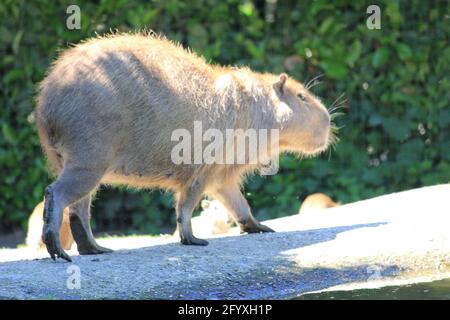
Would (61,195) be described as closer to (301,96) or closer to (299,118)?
(299,118)

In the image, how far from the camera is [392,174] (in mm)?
10234

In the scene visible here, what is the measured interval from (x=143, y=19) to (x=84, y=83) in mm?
3564

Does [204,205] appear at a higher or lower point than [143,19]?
lower

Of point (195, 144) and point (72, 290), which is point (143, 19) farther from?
point (72, 290)

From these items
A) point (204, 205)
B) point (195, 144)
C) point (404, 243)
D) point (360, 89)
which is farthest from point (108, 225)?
point (404, 243)

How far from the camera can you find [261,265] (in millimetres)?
6180

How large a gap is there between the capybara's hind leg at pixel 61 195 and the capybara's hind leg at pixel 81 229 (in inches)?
14.1

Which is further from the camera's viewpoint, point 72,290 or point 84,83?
point 84,83

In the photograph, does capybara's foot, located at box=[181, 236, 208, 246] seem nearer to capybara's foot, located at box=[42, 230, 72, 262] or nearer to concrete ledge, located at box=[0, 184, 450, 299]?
concrete ledge, located at box=[0, 184, 450, 299]

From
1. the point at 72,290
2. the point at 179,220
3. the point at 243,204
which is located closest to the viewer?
the point at 72,290

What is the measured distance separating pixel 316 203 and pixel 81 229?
2.92 meters

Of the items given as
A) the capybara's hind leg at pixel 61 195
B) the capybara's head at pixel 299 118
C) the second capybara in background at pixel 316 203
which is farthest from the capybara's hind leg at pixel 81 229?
the second capybara in background at pixel 316 203

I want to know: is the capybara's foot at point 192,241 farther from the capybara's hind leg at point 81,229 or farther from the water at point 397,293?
the water at point 397,293

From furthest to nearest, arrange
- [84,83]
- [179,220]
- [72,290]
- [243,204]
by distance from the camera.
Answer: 1. [243,204]
2. [179,220]
3. [84,83]
4. [72,290]
